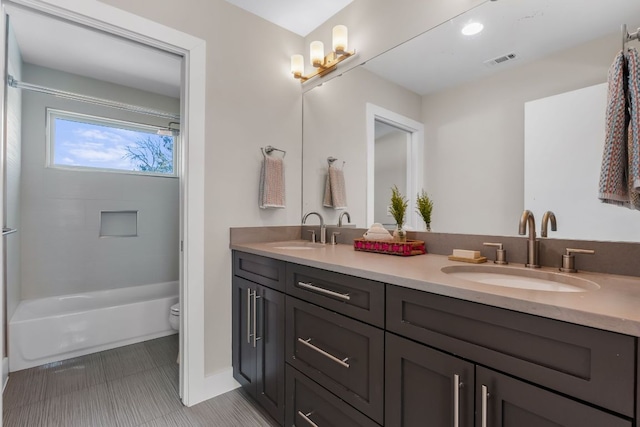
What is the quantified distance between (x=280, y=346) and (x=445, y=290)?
3.22 ft

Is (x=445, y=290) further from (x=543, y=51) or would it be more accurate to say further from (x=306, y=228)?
(x=306, y=228)

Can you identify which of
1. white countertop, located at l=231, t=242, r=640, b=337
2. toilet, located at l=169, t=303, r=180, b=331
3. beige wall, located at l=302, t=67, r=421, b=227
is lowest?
toilet, located at l=169, t=303, r=180, b=331

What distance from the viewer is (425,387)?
2.97 feet

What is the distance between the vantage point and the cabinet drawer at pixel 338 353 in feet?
3.46

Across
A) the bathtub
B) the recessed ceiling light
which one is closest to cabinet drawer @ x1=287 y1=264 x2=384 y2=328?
the recessed ceiling light

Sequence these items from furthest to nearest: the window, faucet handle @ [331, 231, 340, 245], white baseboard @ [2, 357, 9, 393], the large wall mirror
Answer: the window, faucet handle @ [331, 231, 340, 245], white baseboard @ [2, 357, 9, 393], the large wall mirror

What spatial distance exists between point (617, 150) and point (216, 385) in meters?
2.23

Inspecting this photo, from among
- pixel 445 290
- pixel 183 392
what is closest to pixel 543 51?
pixel 445 290

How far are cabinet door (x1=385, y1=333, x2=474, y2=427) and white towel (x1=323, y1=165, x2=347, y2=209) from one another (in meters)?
1.27

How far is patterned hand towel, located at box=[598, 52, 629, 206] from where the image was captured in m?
0.86

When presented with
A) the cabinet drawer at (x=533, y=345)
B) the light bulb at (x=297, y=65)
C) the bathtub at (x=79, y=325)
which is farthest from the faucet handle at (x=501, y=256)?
the bathtub at (x=79, y=325)

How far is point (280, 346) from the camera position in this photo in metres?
1.52

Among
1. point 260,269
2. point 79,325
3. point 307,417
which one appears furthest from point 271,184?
point 79,325

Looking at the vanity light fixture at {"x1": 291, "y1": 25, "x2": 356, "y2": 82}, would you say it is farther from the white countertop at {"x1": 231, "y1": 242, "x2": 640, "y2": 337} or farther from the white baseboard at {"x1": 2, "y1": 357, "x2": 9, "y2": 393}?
the white baseboard at {"x1": 2, "y1": 357, "x2": 9, "y2": 393}
